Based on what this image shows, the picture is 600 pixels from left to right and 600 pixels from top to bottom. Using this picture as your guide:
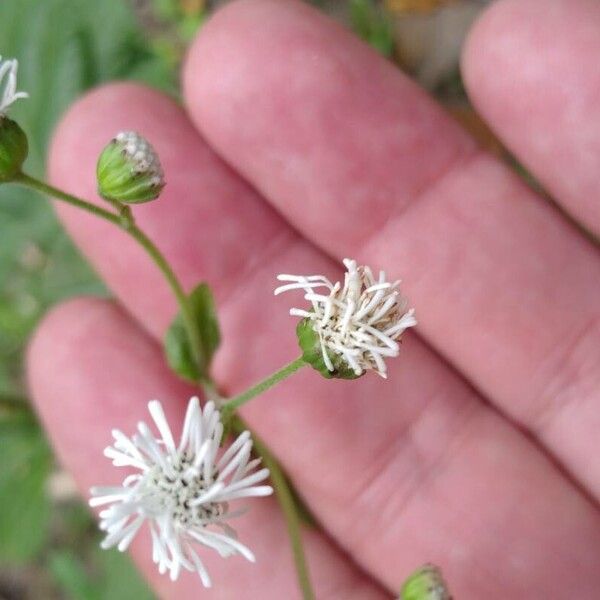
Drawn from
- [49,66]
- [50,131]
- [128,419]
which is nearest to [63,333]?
[128,419]

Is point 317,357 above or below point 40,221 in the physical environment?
above

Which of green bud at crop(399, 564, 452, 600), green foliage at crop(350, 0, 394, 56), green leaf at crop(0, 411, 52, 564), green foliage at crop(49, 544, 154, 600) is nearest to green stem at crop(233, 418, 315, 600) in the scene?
green bud at crop(399, 564, 452, 600)

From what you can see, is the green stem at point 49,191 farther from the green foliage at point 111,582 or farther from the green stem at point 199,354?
the green foliage at point 111,582

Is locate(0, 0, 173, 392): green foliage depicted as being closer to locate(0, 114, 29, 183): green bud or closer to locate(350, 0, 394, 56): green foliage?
locate(350, 0, 394, 56): green foliage

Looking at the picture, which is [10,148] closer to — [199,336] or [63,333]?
[199,336]

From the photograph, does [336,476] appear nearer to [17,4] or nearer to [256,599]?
[256,599]

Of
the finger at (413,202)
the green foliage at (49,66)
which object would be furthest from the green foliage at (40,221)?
the finger at (413,202)
